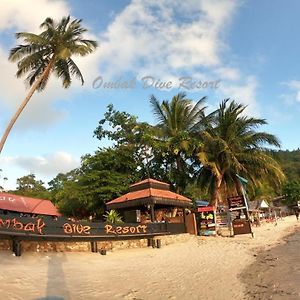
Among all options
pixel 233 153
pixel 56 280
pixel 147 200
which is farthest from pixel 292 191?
pixel 56 280

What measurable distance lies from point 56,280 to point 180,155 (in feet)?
68.0

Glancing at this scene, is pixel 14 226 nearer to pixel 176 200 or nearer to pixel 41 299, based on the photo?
pixel 41 299

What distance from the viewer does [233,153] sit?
2791 centimetres

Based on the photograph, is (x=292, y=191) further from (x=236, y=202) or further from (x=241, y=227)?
(x=241, y=227)

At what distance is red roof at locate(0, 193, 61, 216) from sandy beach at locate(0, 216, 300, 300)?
1204 centimetres

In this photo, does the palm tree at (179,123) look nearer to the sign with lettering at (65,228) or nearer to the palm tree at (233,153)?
the palm tree at (233,153)

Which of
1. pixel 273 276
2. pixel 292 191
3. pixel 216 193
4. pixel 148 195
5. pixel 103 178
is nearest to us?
pixel 273 276

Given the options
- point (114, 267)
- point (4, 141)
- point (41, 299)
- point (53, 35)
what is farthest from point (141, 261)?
point (53, 35)

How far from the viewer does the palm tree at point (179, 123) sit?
29312 millimetres

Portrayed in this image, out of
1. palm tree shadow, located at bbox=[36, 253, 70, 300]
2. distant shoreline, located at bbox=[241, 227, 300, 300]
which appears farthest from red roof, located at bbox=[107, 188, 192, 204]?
palm tree shadow, located at bbox=[36, 253, 70, 300]

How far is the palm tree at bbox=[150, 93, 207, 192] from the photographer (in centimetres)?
2931

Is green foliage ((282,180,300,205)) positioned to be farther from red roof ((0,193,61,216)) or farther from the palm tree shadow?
the palm tree shadow

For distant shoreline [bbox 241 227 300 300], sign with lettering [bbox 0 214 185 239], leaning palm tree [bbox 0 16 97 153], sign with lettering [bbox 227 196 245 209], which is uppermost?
leaning palm tree [bbox 0 16 97 153]

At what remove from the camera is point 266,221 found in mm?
47562
